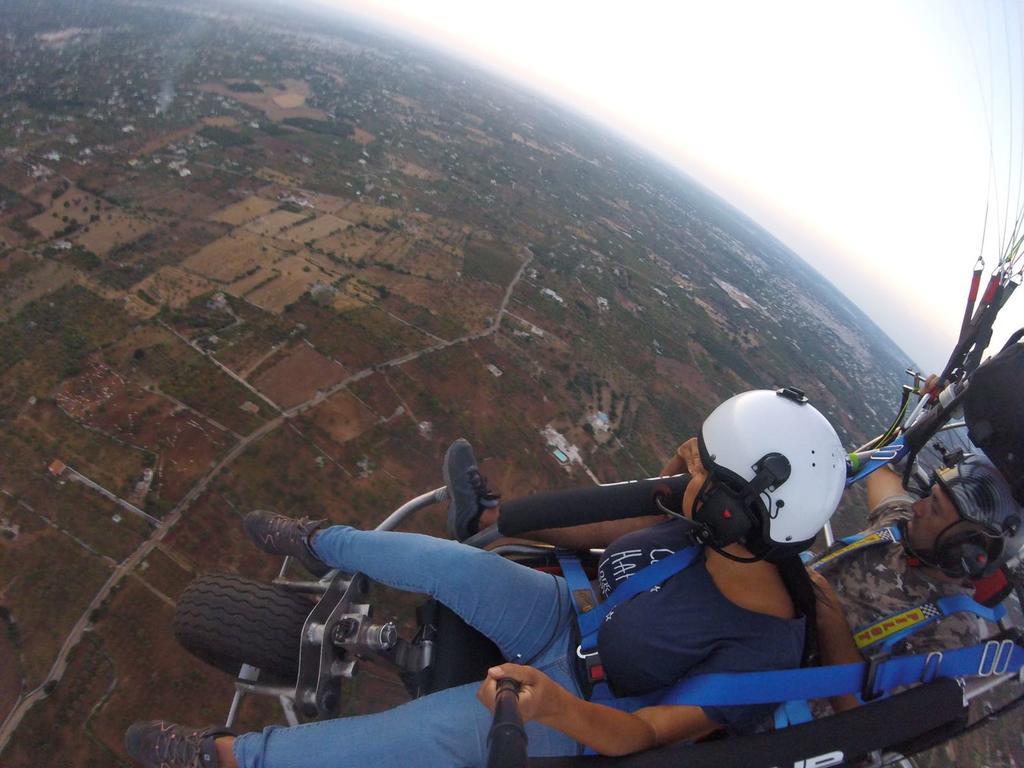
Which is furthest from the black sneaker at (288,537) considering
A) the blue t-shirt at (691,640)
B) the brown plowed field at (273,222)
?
the brown plowed field at (273,222)

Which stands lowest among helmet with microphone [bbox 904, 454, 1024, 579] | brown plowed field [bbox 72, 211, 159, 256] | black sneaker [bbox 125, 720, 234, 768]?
brown plowed field [bbox 72, 211, 159, 256]

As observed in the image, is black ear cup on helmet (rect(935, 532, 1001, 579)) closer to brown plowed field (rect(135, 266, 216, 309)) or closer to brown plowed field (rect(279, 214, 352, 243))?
brown plowed field (rect(135, 266, 216, 309))

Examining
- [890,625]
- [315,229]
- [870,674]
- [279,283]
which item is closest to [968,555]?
[890,625]

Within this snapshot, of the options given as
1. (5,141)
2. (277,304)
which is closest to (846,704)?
(277,304)

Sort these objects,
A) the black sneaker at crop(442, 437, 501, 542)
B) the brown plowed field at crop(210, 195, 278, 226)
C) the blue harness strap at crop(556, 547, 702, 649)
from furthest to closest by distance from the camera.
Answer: the brown plowed field at crop(210, 195, 278, 226)
the black sneaker at crop(442, 437, 501, 542)
the blue harness strap at crop(556, 547, 702, 649)

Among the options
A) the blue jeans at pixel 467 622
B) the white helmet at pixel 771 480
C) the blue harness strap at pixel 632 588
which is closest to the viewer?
the white helmet at pixel 771 480

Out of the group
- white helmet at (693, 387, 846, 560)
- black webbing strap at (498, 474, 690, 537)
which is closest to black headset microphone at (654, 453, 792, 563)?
white helmet at (693, 387, 846, 560)

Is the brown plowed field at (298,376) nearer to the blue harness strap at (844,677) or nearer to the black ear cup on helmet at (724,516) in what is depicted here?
the black ear cup on helmet at (724,516)
